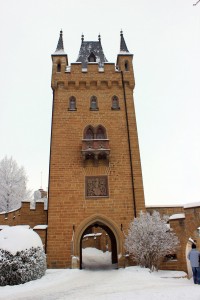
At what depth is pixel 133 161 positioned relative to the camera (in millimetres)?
17219

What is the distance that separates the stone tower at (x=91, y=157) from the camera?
15.5 meters

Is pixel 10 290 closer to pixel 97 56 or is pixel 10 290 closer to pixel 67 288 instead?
pixel 67 288

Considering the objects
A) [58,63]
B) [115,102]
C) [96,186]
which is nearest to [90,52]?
[58,63]

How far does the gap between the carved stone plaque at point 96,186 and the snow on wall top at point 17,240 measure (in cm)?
566

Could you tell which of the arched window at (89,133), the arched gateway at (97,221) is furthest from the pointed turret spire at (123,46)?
the arched gateway at (97,221)

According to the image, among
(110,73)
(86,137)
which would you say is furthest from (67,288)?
(110,73)

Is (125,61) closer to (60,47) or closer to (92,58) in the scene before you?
(92,58)

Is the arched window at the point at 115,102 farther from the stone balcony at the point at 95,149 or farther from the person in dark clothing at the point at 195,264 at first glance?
the person in dark clothing at the point at 195,264

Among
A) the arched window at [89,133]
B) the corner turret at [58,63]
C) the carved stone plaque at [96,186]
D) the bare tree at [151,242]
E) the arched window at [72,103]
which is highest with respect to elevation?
the corner turret at [58,63]

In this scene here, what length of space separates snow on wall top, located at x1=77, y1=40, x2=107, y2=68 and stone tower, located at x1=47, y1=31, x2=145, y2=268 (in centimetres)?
214

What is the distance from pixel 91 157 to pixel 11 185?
16.0 metres

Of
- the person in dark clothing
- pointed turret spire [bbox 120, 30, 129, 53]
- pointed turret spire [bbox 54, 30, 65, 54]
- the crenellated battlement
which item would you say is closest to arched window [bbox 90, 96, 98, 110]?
the crenellated battlement

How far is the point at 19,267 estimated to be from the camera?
30.9 ft

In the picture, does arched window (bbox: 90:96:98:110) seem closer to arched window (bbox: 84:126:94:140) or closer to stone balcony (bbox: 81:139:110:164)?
arched window (bbox: 84:126:94:140)
